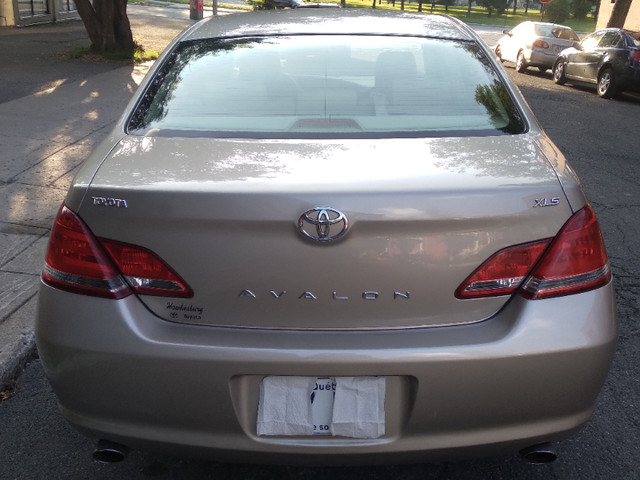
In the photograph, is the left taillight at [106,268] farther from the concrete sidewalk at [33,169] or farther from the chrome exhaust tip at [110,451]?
the concrete sidewalk at [33,169]

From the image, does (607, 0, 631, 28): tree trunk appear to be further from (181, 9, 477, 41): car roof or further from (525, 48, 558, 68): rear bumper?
(181, 9, 477, 41): car roof

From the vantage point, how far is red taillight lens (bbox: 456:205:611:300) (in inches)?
86.7

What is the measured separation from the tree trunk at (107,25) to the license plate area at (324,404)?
14348 millimetres

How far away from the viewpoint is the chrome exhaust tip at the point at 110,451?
2.37 meters

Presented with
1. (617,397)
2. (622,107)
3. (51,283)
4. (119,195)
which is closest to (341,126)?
(119,195)

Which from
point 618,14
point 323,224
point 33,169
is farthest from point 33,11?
point 323,224

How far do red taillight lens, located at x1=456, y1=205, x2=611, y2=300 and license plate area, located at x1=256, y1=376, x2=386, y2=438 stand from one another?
0.41 metres

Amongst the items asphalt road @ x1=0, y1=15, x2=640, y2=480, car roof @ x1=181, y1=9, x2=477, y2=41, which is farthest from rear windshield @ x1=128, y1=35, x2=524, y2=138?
asphalt road @ x1=0, y1=15, x2=640, y2=480

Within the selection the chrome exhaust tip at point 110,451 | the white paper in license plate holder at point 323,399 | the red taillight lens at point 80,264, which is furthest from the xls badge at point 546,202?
the chrome exhaust tip at point 110,451

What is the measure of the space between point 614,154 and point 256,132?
7.51 meters

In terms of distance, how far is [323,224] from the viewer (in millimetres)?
2098

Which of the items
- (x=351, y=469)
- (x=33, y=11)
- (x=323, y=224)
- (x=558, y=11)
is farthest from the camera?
(x=558, y=11)

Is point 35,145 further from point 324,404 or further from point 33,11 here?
point 33,11

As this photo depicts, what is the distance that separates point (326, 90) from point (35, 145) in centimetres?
545
